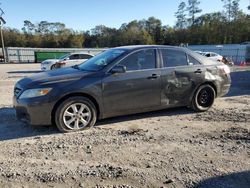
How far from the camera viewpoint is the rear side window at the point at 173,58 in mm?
6867

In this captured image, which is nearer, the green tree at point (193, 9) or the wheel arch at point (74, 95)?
the wheel arch at point (74, 95)

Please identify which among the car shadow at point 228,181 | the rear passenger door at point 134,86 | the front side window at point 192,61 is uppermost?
the front side window at point 192,61

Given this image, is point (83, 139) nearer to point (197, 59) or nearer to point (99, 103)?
point (99, 103)

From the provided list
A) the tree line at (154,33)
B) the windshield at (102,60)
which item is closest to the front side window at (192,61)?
the windshield at (102,60)

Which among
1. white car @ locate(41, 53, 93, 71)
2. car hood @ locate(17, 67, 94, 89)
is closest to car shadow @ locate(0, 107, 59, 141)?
car hood @ locate(17, 67, 94, 89)

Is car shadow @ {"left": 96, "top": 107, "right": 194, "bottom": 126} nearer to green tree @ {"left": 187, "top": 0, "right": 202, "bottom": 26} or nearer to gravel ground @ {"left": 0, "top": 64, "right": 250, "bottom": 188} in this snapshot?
gravel ground @ {"left": 0, "top": 64, "right": 250, "bottom": 188}

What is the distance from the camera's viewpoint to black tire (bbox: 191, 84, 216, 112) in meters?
7.33

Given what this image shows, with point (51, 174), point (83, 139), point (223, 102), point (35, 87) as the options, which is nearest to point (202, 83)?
point (223, 102)

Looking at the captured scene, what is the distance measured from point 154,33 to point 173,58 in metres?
97.8

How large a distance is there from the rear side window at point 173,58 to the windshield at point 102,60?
1000 mm

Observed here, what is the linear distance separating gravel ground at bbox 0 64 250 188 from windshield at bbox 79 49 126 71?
3.90 feet

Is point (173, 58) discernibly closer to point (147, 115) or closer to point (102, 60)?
point (147, 115)

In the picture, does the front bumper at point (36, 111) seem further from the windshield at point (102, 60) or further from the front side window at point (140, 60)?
the front side window at point (140, 60)

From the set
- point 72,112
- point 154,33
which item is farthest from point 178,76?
point 154,33
